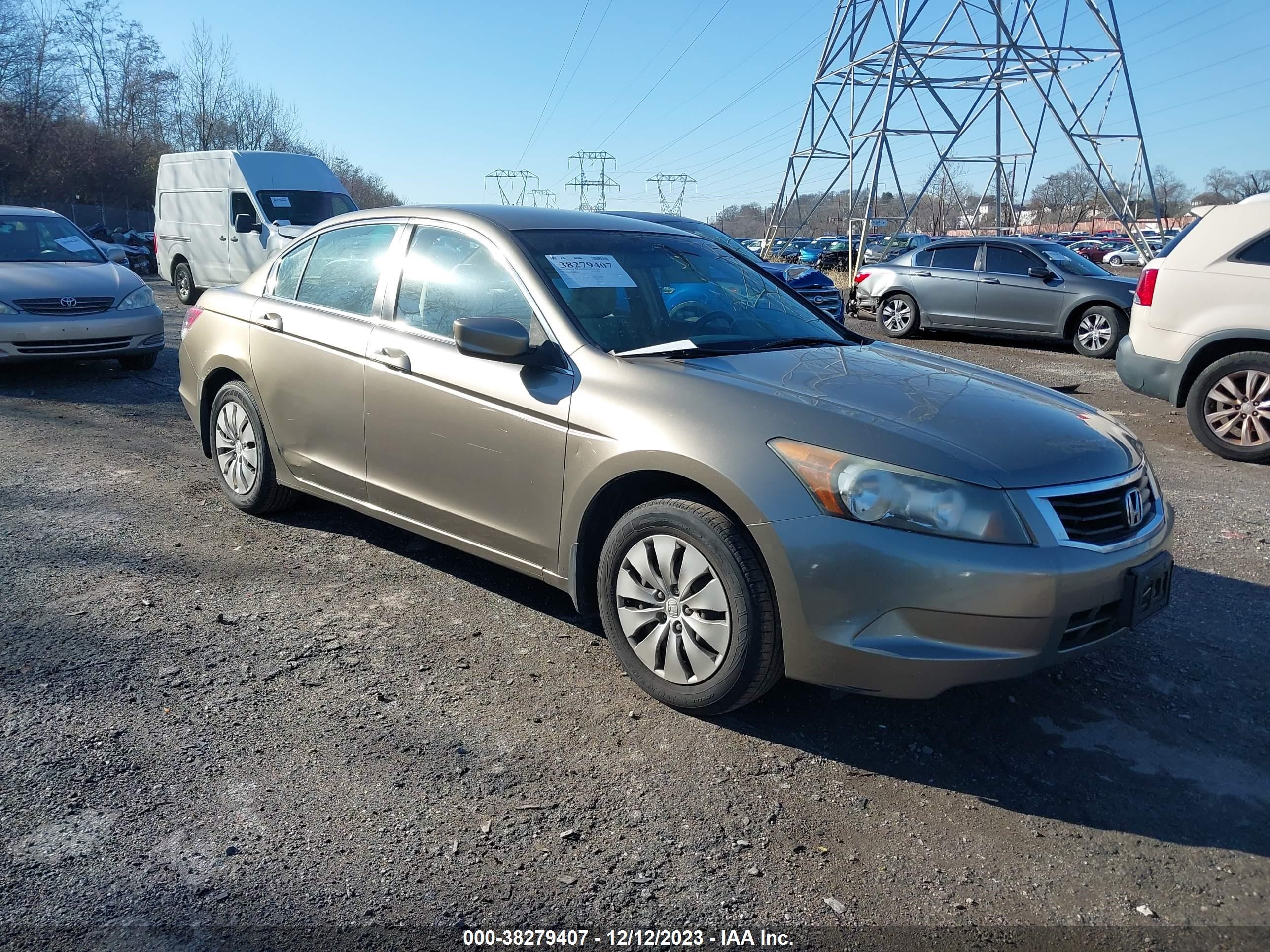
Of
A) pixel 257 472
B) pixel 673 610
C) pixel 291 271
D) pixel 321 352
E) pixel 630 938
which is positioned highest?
pixel 291 271

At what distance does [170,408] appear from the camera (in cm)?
846

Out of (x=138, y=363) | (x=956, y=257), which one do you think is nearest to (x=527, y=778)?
(x=138, y=363)

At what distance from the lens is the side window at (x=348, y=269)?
4547 mm

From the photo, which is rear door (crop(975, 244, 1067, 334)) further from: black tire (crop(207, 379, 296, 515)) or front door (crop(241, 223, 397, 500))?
black tire (crop(207, 379, 296, 515))

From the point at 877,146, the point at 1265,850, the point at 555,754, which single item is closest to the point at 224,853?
the point at 555,754

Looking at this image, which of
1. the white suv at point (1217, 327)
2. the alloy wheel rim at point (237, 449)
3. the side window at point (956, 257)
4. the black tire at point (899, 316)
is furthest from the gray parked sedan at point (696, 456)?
the black tire at point (899, 316)

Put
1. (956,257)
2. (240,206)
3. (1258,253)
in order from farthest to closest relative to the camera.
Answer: (240,206) → (956,257) → (1258,253)

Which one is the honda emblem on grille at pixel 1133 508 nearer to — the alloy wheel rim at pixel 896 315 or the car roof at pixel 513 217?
the car roof at pixel 513 217

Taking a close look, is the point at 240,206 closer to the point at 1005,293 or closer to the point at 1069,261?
the point at 1005,293

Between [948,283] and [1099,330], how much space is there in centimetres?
218

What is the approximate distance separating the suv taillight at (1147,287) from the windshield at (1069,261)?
5906mm

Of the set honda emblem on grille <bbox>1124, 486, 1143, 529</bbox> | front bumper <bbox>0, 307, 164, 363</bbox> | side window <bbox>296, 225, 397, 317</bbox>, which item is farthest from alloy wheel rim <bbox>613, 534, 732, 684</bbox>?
front bumper <bbox>0, 307, 164, 363</bbox>

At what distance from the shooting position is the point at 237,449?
5.32 meters

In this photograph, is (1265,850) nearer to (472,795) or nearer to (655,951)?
(655,951)
